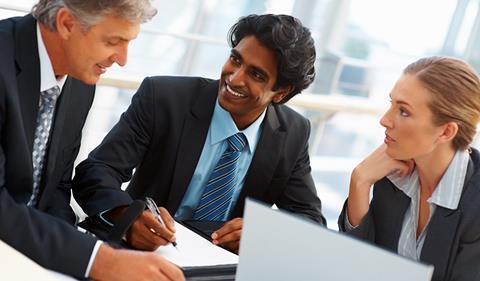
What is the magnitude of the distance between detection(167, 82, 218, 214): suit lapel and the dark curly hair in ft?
0.79

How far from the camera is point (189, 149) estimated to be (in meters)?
2.61

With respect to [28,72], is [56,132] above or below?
below

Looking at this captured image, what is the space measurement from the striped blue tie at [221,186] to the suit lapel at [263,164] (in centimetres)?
5

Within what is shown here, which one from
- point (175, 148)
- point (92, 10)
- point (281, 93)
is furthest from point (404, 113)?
point (92, 10)

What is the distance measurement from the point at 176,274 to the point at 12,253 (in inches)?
15.3

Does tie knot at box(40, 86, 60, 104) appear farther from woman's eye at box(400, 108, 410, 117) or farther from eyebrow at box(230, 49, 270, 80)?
woman's eye at box(400, 108, 410, 117)

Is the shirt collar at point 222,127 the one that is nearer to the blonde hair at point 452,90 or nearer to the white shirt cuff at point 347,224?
the white shirt cuff at point 347,224

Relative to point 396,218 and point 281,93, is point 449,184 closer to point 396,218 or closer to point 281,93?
point 396,218

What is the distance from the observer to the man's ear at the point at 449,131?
2.40 meters

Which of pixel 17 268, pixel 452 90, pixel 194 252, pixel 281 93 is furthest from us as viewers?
pixel 281 93

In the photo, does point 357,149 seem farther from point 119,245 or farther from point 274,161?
point 119,245

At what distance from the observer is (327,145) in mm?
9242

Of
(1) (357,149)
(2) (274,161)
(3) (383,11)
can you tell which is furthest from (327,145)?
(2) (274,161)

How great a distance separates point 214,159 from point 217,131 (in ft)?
0.28
